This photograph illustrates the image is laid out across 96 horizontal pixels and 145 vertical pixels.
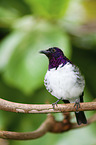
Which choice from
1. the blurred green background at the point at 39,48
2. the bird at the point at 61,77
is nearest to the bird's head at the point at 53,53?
the bird at the point at 61,77

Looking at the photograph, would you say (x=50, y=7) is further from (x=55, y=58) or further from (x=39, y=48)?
(x=55, y=58)

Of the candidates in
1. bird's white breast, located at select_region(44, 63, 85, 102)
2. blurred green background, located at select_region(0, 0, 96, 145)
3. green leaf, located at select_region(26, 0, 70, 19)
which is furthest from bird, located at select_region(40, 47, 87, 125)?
green leaf, located at select_region(26, 0, 70, 19)

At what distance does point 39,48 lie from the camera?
67.0 inches

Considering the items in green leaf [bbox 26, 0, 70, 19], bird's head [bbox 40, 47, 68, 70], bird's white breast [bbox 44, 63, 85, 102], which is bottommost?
bird's white breast [bbox 44, 63, 85, 102]

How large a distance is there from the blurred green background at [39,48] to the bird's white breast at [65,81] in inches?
17.6

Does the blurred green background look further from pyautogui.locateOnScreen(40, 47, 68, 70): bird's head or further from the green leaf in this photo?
pyautogui.locateOnScreen(40, 47, 68, 70): bird's head

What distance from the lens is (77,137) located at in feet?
6.36

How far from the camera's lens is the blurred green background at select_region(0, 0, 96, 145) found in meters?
1.67

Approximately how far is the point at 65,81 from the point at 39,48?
2.22 ft

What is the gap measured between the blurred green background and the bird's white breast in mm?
447

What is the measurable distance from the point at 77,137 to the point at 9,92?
636 mm

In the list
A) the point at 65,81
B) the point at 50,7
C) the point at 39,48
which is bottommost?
the point at 65,81

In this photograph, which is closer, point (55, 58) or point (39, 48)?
point (55, 58)

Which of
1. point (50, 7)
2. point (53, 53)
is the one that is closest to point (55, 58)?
point (53, 53)
